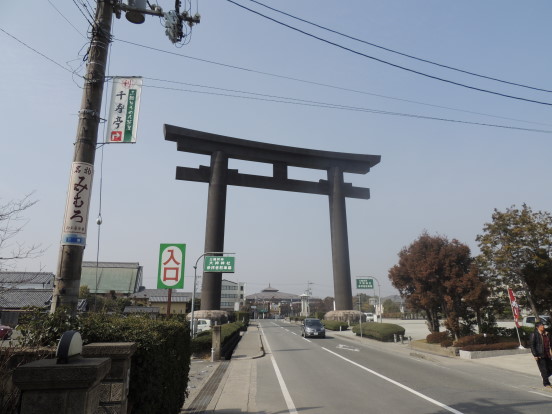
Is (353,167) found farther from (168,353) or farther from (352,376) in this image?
(168,353)

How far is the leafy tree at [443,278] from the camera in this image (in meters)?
18.9

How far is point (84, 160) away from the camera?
534 cm

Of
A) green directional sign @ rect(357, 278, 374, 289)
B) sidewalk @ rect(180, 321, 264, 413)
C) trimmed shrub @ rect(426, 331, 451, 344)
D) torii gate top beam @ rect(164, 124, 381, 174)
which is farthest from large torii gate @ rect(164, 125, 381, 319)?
sidewalk @ rect(180, 321, 264, 413)

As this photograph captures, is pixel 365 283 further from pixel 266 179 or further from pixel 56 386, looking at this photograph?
pixel 56 386

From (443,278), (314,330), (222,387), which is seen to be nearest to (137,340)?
(222,387)

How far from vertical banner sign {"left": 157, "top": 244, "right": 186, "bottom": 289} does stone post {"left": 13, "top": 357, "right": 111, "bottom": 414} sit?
17.3 ft

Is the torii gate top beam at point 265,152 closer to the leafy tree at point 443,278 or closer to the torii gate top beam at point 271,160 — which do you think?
the torii gate top beam at point 271,160

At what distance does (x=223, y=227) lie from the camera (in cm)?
3306

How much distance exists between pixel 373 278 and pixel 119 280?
52931mm

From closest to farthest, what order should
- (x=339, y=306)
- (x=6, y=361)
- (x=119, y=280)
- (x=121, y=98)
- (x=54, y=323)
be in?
(x=6, y=361) < (x=54, y=323) < (x=121, y=98) < (x=339, y=306) < (x=119, y=280)

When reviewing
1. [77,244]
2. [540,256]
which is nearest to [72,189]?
[77,244]

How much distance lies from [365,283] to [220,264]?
1622cm

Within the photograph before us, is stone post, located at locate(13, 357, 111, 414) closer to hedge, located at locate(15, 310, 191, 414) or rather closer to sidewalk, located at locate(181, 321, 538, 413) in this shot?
hedge, located at locate(15, 310, 191, 414)

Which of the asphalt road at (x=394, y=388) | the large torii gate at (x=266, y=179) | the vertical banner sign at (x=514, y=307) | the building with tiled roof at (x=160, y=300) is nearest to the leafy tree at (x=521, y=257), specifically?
the vertical banner sign at (x=514, y=307)
